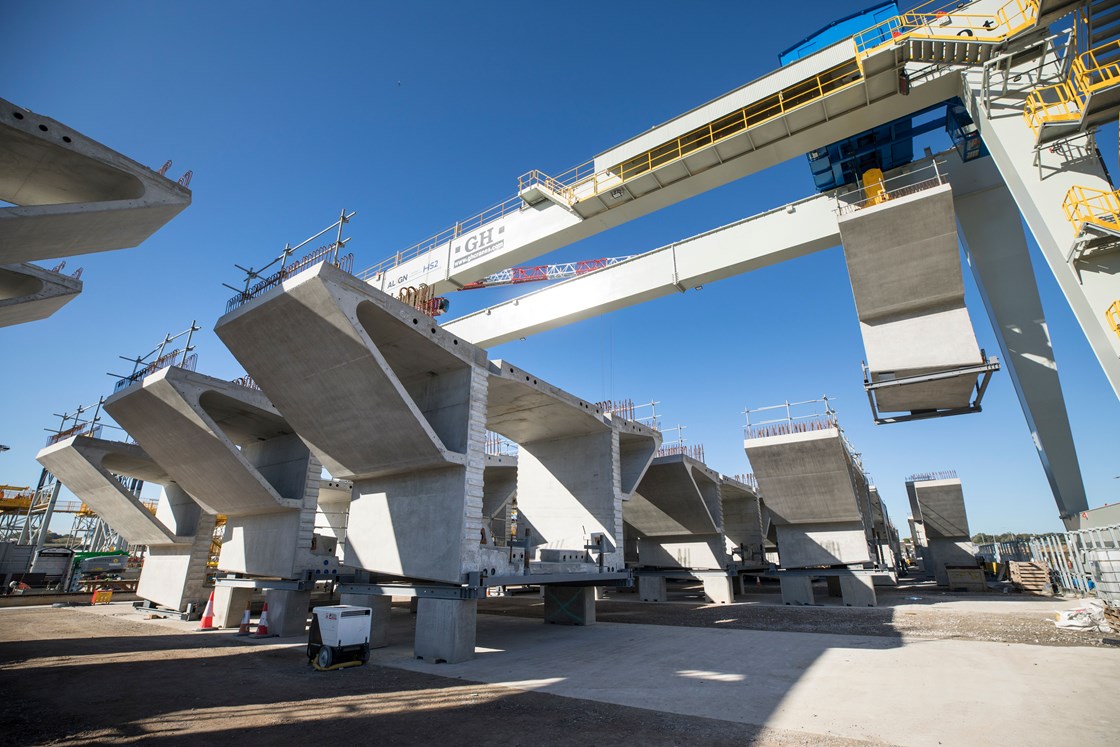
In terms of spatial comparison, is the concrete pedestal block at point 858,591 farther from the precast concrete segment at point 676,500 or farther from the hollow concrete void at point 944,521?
the hollow concrete void at point 944,521

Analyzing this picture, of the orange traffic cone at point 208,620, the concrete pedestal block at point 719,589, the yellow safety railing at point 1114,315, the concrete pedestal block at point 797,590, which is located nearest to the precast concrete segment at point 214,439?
the orange traffic cone at point 208,620

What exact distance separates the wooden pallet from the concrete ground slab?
20.4m

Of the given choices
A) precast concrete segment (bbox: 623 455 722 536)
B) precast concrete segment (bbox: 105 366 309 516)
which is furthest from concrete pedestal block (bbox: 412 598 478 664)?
precast concrete segment (bbox: 623 455 722 536)

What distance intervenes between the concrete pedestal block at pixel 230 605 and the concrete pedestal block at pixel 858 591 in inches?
1049

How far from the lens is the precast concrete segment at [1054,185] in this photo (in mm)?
12203

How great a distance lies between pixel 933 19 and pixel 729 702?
1783 centimetres

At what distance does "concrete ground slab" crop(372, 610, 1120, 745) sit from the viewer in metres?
7.91

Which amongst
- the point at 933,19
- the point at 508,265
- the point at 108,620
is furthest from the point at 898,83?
the point at 108,620

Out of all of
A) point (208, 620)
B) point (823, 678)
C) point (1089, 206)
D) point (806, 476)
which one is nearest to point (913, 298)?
point (1089, 206)

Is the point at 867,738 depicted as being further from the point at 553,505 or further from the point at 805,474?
the point at 805,474

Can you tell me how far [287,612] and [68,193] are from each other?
14247 mm

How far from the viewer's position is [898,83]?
1393 cm

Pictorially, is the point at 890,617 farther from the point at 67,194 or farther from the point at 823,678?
the point at 67,194

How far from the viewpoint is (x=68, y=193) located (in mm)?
11852
